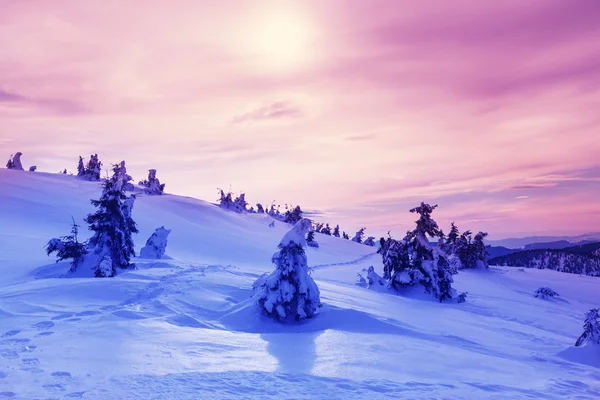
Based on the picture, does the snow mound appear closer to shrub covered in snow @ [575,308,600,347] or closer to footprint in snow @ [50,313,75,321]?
shrub covered in snow @ [575,308,600,347]

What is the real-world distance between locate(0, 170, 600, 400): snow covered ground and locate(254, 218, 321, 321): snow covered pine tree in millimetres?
527

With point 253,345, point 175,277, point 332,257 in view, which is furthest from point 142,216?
point 253,345

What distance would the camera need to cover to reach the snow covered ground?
23.4 feet

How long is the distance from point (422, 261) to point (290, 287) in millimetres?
13127

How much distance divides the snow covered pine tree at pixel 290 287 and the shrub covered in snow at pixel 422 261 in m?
11.6

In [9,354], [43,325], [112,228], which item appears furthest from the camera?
[112,228]

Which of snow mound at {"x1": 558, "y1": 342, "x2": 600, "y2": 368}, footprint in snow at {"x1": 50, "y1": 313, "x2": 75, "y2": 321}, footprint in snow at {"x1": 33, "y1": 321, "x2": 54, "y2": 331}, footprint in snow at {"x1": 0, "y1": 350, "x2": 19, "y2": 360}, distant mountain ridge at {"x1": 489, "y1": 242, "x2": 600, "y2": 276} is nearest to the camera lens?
footprint in snow at {"x1": 0, "y1": 350, "x2": 19, "y2": 360}

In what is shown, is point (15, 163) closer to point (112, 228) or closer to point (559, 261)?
point (112, 228)

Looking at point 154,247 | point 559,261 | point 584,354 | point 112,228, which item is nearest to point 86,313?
point 112,228

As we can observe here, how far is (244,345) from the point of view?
1023 cm

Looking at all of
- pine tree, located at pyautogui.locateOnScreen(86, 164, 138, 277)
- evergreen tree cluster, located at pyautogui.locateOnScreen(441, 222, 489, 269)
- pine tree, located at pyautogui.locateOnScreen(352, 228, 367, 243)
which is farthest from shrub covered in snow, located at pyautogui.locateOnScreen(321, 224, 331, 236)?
pine tree, located at pyautogui.locateOnScreen(86, 164, 138, 277)

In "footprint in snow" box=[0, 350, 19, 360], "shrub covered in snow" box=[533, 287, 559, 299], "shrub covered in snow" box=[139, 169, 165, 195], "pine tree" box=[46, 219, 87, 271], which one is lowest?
"shrub covered in snow" box=[533, 287, 559, 299]

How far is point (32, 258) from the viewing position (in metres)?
24.5

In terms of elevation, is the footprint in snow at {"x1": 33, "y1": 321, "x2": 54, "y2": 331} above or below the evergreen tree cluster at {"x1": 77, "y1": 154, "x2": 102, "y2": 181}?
below
